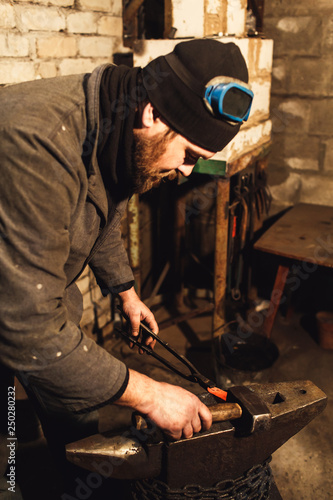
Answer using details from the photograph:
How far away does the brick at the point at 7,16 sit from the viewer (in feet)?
7.42

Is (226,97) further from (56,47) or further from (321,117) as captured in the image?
(321,117)

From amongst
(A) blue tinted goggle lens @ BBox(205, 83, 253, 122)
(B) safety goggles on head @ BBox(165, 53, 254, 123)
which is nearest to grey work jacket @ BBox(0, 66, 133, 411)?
(B) safety goggles on head @ BBox(165, 53, 254, 123)

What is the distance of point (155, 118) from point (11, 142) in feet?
1.57

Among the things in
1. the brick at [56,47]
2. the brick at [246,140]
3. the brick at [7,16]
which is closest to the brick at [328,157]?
the brick at [246,140]

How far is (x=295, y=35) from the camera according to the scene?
3416 mm

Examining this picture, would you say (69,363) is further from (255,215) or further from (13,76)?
(255,215)

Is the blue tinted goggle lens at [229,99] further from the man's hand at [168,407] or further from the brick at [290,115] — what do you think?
the brick at [290,115]

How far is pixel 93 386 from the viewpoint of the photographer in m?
1.25

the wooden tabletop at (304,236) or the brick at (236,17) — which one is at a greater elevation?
the brick at (236,17)

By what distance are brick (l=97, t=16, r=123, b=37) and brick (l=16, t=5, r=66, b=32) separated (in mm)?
335

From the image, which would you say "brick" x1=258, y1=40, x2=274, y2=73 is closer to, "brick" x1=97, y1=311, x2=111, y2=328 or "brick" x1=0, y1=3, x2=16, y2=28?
"brick" x1=0, y1=3, x2=16, y2=28

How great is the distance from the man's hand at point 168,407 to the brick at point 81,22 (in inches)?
90.7

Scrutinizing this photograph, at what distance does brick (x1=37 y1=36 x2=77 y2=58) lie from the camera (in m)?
2.54

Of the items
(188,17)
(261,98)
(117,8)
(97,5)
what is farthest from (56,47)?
(261,98)
